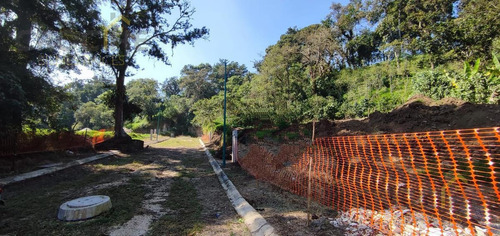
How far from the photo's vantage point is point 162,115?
52844mm

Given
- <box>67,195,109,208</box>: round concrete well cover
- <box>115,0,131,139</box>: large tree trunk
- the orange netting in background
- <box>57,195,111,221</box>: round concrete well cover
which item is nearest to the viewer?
the orange netting in background

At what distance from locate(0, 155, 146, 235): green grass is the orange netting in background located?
11.3ft

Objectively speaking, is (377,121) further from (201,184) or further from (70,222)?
(70,222)

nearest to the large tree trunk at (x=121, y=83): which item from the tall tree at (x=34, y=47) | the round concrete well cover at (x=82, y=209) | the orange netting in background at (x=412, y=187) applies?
the tall tree at (x=34, y=47)

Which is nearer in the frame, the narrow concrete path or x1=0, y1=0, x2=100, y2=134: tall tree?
the narrow concrete path

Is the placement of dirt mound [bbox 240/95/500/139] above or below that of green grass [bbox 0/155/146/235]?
above

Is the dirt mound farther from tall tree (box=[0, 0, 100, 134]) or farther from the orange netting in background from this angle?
tall tree (box=[0, 0, 100, 134])

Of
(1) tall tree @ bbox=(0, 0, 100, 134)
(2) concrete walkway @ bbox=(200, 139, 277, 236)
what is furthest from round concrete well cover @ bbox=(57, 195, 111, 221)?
(1) tall tree @ bbox=(0, 0, 100, 134)

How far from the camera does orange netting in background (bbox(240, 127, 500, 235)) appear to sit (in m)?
3.00

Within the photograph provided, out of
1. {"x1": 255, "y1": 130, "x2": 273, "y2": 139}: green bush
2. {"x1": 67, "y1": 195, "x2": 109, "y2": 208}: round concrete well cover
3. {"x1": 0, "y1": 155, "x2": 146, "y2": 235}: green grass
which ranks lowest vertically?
{"x1": 0, "y1": 155, "x2": 146, "y2": 235}: green grass

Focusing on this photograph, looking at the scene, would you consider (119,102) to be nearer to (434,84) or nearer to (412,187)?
(412,187)

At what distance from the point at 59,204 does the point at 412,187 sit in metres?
7.16

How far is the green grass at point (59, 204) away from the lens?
3672 millimetres

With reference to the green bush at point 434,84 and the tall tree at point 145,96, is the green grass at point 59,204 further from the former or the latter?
the tall tree at point 145,96
